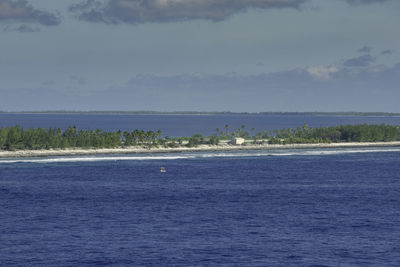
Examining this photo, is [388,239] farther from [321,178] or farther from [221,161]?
[221,161]

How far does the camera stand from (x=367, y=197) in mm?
110625

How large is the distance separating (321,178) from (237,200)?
40892mm

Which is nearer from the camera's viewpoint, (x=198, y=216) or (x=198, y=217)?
(x=198, y=217)

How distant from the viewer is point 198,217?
88812mm

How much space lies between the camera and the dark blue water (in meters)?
67.0

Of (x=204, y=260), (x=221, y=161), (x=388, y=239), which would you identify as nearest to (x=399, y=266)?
(x=388, y=239)

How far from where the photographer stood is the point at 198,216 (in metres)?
89.6

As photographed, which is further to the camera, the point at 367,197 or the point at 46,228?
the point at 367,197

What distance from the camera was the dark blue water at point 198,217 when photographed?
67000mm

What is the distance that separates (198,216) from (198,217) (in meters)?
0.81

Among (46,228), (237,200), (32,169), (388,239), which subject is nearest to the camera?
(388,239)

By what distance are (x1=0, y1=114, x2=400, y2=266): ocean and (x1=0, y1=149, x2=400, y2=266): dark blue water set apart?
128 millimetres

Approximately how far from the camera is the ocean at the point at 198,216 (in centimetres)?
6700

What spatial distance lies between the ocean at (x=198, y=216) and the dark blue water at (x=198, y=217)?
13 cm
